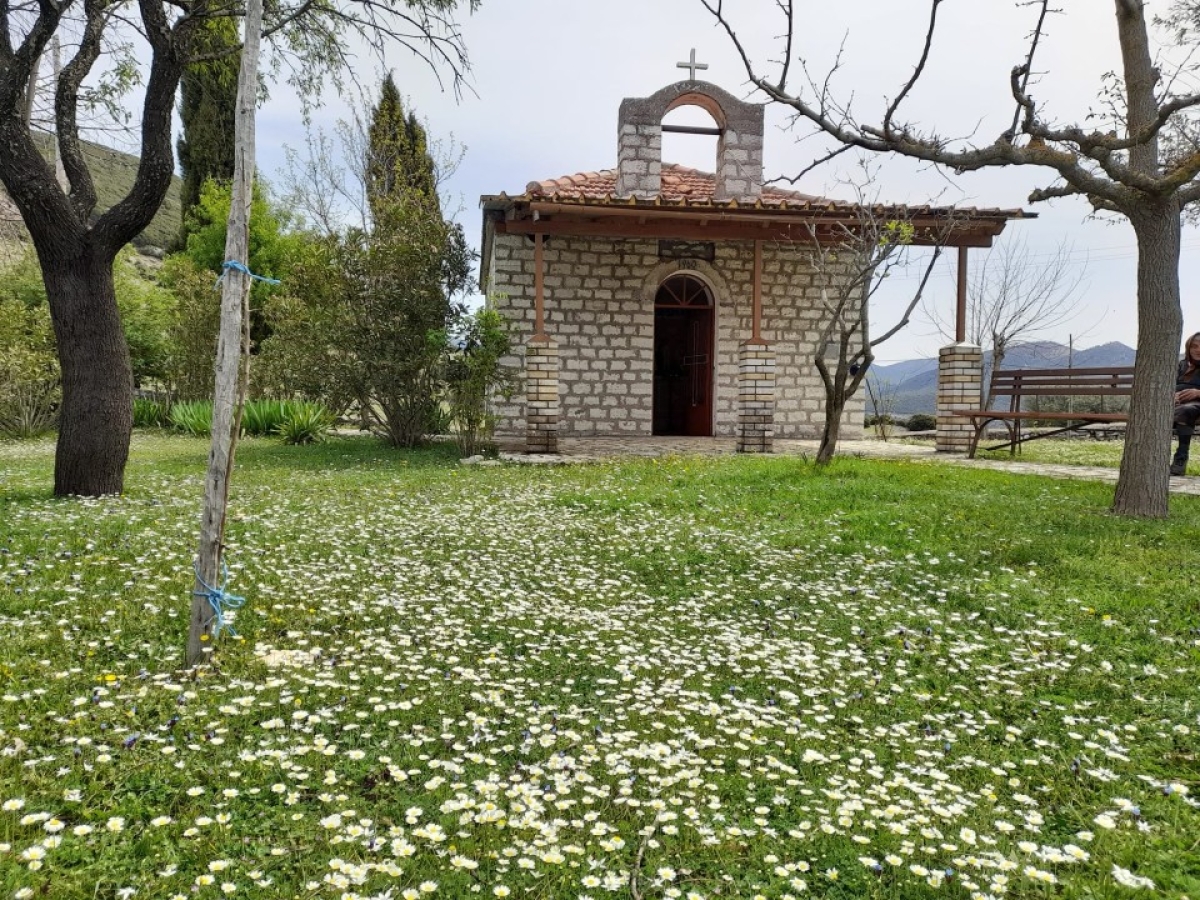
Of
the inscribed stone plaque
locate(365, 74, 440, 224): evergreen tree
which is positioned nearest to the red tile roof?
the inscribed stone plaque

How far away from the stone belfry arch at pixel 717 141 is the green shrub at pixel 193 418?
987 cm

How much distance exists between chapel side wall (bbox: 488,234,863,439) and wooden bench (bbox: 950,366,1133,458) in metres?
3.47

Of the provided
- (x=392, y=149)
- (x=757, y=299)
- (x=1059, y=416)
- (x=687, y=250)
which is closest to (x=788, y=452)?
(x=757, y=299)

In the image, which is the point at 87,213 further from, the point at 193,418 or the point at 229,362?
the point at 193,418

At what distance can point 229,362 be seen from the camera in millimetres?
3678

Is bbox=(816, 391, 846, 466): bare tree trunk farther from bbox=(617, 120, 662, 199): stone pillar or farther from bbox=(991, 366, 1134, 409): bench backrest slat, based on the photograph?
bbox=(617, 120, 662, 199): stone pillar

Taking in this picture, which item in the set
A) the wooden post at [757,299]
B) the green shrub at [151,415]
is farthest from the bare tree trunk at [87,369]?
the green shrub at [151,415]

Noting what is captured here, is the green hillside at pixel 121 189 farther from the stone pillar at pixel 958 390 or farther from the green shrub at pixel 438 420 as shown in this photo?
the stone pillar at pixel 958 390

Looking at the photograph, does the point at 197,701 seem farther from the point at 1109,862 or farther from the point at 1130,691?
the point at 1130,691

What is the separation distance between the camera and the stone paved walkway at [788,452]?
34.2 feet

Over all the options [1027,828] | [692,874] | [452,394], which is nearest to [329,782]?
[692,874]

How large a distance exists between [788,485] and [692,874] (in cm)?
706

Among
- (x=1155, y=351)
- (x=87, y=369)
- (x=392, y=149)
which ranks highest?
(x=392, y=149)

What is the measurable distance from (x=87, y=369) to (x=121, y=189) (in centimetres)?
5031
